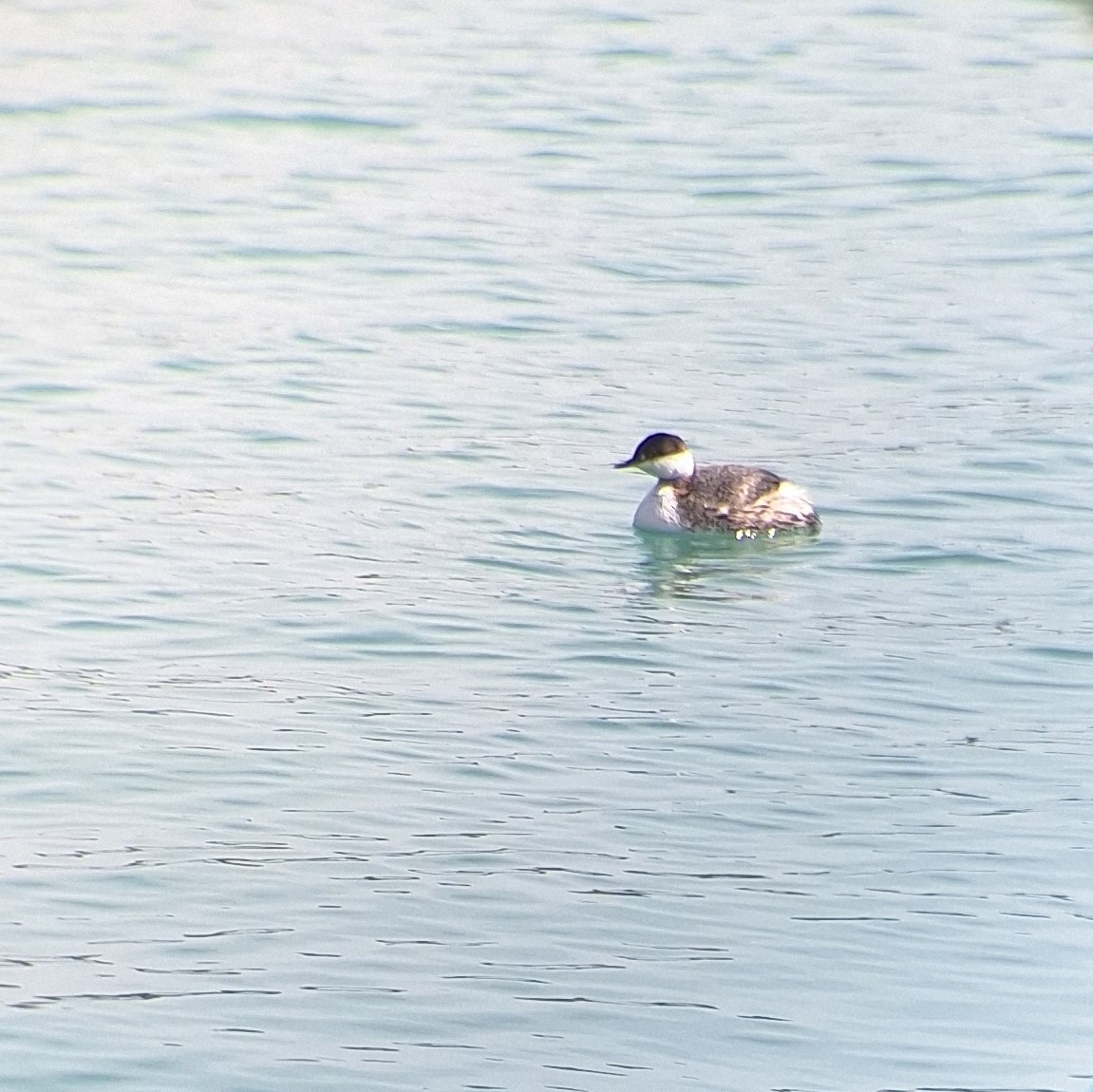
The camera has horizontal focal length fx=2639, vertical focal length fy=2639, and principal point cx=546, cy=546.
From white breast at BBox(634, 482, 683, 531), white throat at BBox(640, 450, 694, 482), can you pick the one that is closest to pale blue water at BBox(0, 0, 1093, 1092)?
white breast at BBox(634, 482, 683, 531)

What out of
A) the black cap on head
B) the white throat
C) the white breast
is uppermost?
the black cap on head

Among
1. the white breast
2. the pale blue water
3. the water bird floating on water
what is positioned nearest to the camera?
the pale blue water

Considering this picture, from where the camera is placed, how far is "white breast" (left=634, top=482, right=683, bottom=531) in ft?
43.8

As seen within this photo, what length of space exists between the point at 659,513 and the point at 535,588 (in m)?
1.48

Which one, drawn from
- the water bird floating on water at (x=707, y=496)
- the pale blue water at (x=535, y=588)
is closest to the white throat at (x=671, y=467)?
the water bird floating on water at (x=707, y=496)

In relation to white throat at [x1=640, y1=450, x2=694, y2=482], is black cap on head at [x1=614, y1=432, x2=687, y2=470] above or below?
above

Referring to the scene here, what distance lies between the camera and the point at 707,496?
13.4 m

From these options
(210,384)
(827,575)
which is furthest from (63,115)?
(827,575)

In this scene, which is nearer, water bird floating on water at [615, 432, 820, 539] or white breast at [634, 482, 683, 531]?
water bird floating on water at [615, 432, 820, 539]

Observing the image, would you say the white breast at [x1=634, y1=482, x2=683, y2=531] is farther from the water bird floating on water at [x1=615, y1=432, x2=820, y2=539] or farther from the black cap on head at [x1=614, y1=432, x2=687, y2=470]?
the black cap on head at [x1=614, y1=432, x2=687, y2=470]

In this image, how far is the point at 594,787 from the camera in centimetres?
941

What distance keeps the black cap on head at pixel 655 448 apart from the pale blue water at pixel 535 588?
1.31ft

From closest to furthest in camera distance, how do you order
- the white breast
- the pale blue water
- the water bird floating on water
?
the pale blue water < the water bird floating on water < the white breast

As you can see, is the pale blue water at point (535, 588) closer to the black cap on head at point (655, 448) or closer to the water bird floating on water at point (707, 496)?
the water bird floating on water at point (707, 496)
